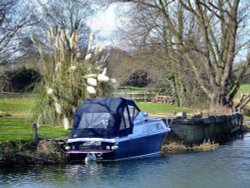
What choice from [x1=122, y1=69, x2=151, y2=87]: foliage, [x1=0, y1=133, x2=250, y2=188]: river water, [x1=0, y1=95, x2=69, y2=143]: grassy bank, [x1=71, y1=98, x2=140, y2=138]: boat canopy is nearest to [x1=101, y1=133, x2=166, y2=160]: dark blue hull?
[x1=0, y1=133, x2=250, y2=188]: river water

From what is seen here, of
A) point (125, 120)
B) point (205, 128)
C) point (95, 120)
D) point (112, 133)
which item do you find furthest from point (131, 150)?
point (205, 128)

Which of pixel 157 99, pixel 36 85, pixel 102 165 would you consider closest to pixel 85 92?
pixel 36 85

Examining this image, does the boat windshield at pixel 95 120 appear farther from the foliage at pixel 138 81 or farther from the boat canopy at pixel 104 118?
the foliage at pixel 138 81

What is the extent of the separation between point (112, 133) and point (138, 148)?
1.47 meters

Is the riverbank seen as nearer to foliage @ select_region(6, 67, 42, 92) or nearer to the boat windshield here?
the boat windshield

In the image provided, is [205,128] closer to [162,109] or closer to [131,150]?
[131,150]

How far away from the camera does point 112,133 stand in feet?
68.0

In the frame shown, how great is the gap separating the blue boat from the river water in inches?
19.0

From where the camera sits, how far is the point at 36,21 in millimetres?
43875

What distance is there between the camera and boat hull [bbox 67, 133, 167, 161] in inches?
797

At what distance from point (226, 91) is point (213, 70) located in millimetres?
1682

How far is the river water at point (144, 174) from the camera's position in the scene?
A: 16.4 metres

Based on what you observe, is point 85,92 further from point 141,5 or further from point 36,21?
point 36,21

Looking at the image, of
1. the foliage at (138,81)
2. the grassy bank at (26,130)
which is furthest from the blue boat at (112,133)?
the foliage at (138,81)
